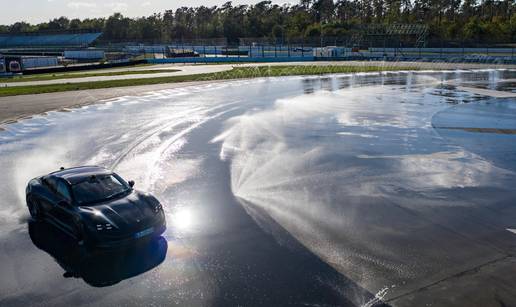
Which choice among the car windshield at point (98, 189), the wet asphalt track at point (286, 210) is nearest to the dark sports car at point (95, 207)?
the car windshield at point (98, 189)

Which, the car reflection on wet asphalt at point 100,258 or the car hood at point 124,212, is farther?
the car hood at point 124,212

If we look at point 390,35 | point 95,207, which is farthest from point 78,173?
point 390,35

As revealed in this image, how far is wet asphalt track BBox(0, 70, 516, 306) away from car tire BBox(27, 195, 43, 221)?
21 cm

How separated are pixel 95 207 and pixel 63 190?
107cm

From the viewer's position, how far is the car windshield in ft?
31.8

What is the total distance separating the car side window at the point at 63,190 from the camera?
31.9 ft

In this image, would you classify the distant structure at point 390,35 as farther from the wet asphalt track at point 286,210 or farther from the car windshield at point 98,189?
the car windshield at point 98,189

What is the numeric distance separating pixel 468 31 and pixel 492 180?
89.0 m

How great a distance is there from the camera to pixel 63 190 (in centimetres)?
993

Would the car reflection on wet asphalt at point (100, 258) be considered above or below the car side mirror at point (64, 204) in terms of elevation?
below

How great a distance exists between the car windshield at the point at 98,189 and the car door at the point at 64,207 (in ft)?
0.57

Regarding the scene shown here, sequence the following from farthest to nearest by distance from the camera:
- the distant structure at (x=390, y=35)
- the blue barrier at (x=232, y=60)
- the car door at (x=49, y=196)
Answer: the distant structure at (x=390, y=35) → the blue barrier at (x=232, y=60) → the car door at (x=49, y=196)

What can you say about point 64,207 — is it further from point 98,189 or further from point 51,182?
point 51,182

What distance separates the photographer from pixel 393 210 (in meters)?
11.2
